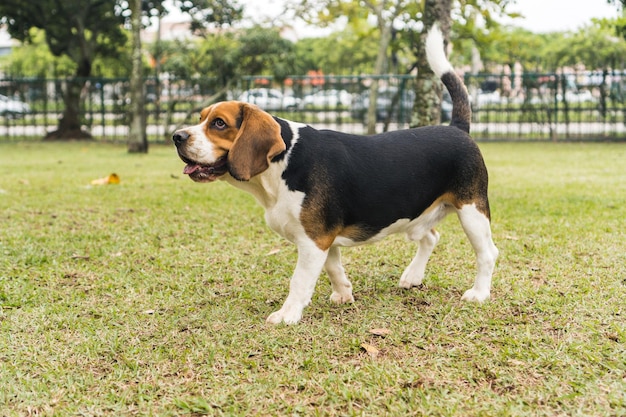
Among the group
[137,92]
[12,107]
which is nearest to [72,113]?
[12,107]

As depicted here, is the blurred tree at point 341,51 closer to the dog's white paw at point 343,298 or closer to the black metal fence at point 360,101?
the black metal fence at point 360,101

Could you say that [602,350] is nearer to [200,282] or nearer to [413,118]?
[200,282]

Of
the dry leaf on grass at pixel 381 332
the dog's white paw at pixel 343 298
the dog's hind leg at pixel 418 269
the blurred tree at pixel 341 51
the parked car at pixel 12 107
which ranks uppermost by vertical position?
the blurred tree at pixel 341 51

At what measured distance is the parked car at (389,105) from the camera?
20.2 meters

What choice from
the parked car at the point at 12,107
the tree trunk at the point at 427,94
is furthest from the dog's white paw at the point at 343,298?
the parked car at the point at 12,107

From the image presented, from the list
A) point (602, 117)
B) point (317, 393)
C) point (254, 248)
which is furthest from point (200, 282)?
point (602, 117)

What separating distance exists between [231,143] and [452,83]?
1.74 meters

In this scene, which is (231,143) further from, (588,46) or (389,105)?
(588,46)

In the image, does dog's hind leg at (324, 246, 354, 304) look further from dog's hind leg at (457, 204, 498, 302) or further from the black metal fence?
the black metal fence

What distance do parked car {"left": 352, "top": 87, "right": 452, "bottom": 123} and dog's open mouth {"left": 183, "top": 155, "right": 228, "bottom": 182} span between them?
658 inches

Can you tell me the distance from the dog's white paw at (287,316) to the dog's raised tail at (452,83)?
1.70m

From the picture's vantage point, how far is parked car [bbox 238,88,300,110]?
20203mm

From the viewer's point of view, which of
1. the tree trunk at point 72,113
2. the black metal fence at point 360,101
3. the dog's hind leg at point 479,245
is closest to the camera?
the dog's hind leg at point 479,245

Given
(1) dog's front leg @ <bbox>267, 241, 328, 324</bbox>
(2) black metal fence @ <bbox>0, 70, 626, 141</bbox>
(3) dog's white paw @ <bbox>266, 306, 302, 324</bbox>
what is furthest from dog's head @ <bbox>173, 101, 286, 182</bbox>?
(2) black metal fence @ <bbox>0, 70, 626, 141</bbox>
